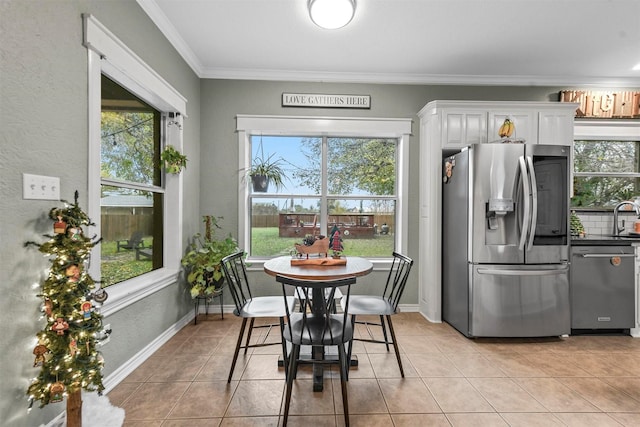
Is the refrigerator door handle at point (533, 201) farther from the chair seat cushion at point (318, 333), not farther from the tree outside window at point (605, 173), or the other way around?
the chair seat cushion at point (318, 333)

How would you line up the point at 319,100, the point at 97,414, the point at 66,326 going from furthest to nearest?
the point at 319,100 < the point at 97,414 < the point at 66,326

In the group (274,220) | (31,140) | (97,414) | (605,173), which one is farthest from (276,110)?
(605,173)

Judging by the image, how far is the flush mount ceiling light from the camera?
2.28 metres

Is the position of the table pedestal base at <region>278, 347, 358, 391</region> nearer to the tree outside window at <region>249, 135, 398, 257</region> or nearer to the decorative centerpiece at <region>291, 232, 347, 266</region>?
the decorative centerpiece at <region>291, 232, 347, 266</region>

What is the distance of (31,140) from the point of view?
1472 mm

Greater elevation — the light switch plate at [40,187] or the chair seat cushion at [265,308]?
the light switch plate at [40,187]

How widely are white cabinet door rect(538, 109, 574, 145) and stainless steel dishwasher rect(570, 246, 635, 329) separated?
118 cm

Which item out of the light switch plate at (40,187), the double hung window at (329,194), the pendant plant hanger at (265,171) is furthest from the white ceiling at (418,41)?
the light switch plate at (40,187)

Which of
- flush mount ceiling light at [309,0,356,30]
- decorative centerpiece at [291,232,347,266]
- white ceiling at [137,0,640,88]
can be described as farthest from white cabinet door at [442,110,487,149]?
decorative centerpiece at [291,232,347,266]

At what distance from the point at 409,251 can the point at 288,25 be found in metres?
2.71

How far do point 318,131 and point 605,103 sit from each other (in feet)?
11.2

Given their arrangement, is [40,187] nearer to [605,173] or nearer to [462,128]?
[462,128]

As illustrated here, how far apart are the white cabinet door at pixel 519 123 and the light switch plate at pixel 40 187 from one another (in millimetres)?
3715

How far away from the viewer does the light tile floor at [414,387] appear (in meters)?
1.82
